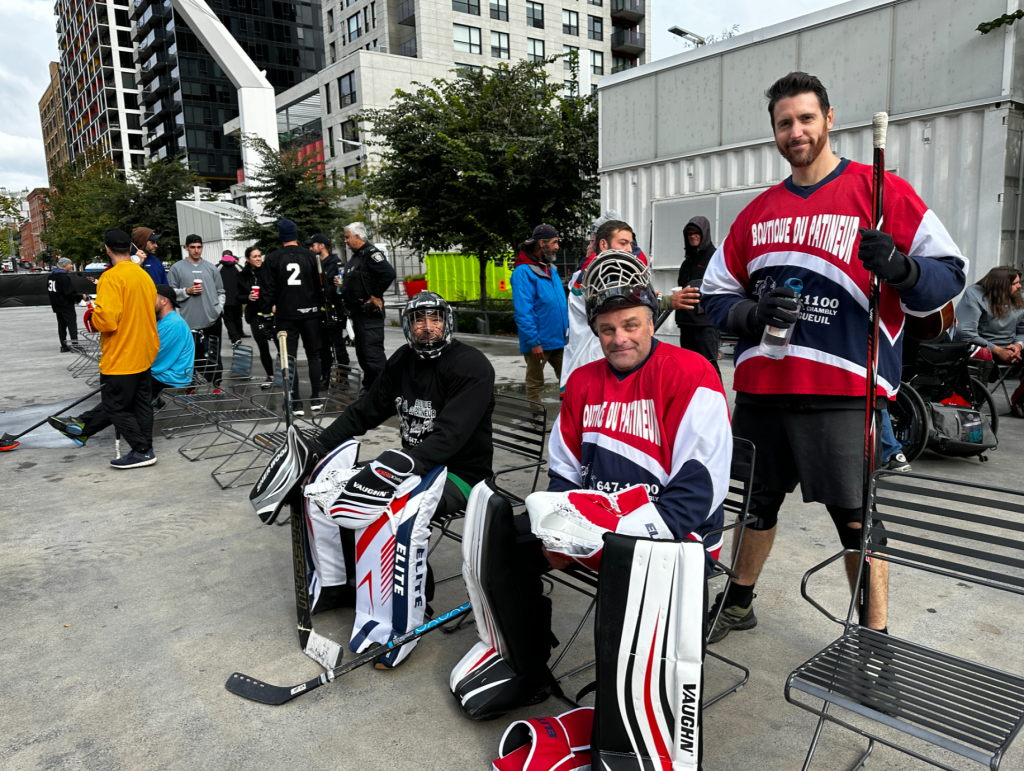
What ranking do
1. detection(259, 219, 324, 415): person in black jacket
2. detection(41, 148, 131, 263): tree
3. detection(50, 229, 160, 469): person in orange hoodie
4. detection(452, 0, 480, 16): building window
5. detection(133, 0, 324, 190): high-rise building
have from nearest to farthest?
detection(50, 229, 160, 469): person in orange hoodie < detection(259, 219, 324, 415): person in black jacket < detection(41, 148, 131, 263): tree < detection(452, 0, 480, 16): building window < detection(133, 0, 324, 190): high-rise building

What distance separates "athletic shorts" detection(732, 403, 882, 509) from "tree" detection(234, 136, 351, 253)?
12.4 metres

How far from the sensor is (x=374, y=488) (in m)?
2.67

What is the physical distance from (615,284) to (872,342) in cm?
81

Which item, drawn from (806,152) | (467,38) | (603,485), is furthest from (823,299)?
(467,38)

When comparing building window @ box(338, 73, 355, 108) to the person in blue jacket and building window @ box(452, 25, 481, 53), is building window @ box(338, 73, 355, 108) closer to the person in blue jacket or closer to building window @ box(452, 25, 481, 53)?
building window @ box(452, 25, 481, 53)

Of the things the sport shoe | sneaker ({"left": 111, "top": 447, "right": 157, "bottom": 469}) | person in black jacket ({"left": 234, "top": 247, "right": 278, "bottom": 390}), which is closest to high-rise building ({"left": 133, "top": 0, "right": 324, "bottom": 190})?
person in black jacket ({"left": 234, "top": 247, "right": 278, "bottom": 390})

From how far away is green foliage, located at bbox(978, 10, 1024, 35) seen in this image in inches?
269

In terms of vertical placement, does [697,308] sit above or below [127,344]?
above

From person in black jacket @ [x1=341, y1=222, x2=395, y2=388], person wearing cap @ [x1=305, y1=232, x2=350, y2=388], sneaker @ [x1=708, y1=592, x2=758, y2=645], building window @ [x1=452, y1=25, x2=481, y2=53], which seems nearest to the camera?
sneaker @ [x1=708, y1=592, x2=758, y2=645]

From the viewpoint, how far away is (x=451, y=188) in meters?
15.2

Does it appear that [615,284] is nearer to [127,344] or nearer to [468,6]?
[127,344]

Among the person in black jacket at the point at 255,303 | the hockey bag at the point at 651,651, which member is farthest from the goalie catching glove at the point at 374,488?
the person in black jacket at the point at 255,303

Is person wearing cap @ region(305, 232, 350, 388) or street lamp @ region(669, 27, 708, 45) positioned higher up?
street lamp @ region(669, 27, 708, 45)

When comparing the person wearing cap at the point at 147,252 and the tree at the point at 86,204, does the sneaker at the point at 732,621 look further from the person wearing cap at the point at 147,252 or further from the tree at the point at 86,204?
the tree at the point at 86,204
